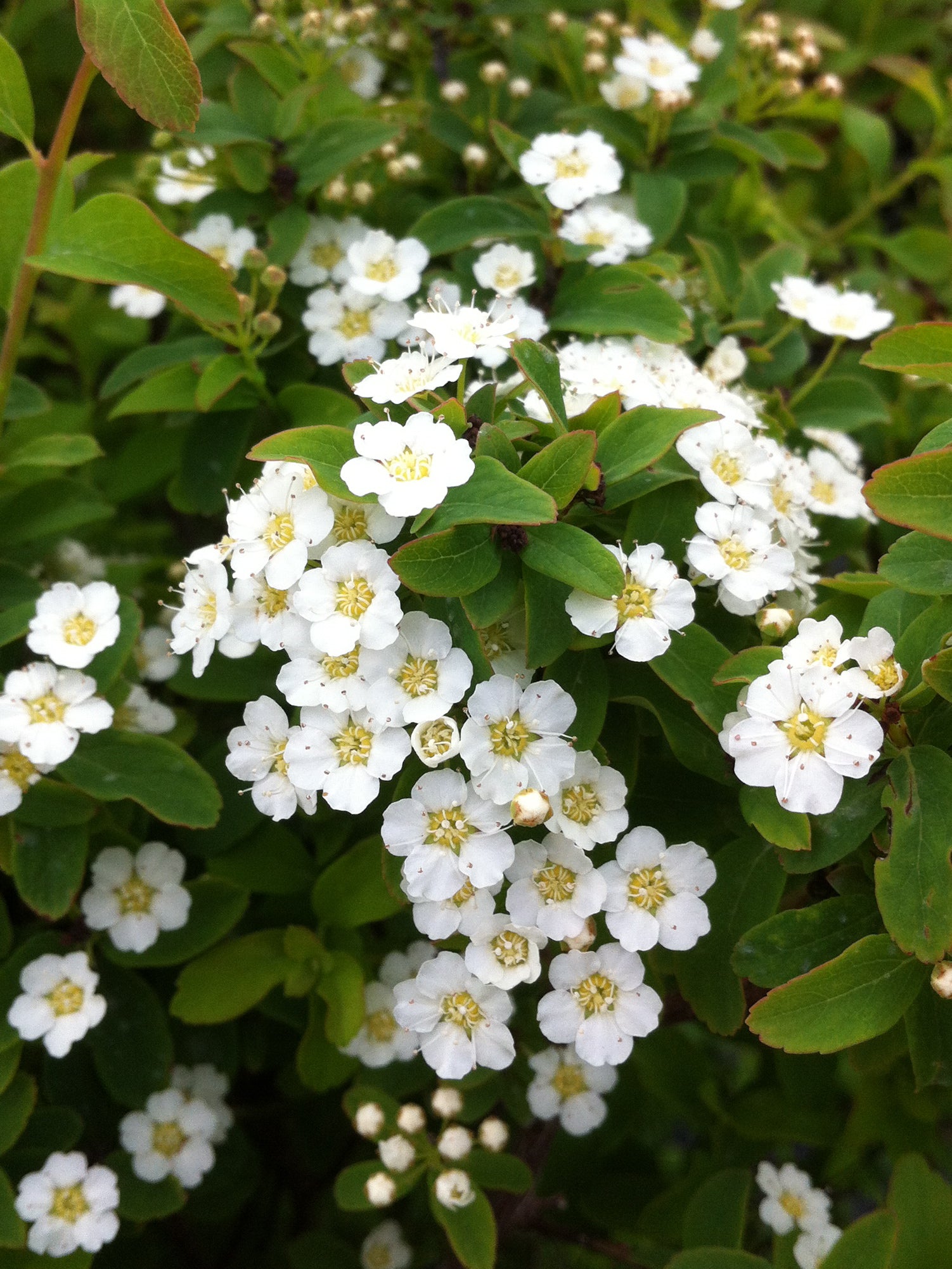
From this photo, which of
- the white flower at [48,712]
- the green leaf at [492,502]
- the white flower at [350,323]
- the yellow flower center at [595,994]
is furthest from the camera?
the white flower at [350,323]

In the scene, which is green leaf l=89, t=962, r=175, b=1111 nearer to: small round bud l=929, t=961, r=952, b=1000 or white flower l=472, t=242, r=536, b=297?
small round bud l=929, t=961, r=952, b=1000

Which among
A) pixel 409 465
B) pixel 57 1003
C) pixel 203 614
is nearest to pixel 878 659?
pixel 409 465

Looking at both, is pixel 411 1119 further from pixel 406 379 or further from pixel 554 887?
pixel 406 379

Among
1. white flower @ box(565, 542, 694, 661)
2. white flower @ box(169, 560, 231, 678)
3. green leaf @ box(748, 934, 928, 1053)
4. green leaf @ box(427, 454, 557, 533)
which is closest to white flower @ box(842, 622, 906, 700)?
white flower @ box(565, 542, 694, 661)

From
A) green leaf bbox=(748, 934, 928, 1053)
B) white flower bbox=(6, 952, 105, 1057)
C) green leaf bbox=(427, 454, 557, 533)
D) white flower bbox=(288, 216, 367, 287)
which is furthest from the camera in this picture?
white flower bbox=(288, 216, 367, 287)

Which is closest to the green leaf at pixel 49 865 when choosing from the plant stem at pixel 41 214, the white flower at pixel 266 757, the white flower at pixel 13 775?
the white flower at pixel 13 775

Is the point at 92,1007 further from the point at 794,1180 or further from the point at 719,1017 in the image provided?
the point at 794,1180

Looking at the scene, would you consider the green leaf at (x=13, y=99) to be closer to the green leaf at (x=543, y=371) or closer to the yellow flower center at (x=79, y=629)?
the yellow flower center at (x=79, y=629)
